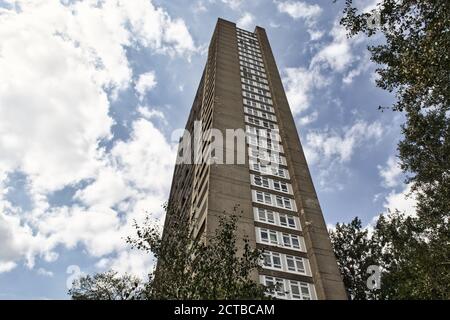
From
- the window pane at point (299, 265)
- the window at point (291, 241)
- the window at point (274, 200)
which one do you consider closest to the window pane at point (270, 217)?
the window at point (274, 200)

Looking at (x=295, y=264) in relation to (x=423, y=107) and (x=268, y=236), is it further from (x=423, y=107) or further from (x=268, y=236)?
(x=423, y=107)

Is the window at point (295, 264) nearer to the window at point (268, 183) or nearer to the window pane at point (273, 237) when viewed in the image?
the window pane at point (273, 237)

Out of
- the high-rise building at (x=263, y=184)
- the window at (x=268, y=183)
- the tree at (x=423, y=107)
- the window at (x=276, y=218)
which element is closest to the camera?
the tree at (x=423, y=107)

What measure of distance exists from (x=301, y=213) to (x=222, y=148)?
1374cm

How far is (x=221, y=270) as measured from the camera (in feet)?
48.8

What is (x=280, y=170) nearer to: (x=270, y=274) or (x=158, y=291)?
(x=270, y=274)

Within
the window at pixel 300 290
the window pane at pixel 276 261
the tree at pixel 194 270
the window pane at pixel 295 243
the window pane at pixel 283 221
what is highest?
the window pane at pixel 283 221

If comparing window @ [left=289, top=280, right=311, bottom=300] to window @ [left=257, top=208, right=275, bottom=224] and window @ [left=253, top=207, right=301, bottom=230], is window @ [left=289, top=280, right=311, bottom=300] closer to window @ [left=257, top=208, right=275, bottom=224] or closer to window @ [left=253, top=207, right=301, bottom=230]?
window @ [left=253, top=207, right=301, bottom=230]

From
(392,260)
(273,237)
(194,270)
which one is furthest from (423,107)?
(392,260)

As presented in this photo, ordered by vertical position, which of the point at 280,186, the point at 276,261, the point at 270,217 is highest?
the point at 280,186

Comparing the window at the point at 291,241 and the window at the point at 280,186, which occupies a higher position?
the window at the point at 280,186

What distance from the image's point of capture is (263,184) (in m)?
43.5

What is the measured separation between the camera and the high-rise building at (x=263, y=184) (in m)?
34.1
